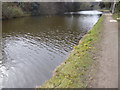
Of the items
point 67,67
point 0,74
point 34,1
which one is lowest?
point 0,74

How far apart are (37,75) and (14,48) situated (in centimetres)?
517

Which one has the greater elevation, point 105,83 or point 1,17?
point 1,17

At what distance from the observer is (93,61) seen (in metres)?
7.34

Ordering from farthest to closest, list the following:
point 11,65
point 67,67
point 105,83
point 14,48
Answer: point 14,48 → point 11,65 → point 67,67 → point 105,83

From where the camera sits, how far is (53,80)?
228 inches

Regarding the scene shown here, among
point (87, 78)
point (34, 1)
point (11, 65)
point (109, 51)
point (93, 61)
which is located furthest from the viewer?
point (34, 1)

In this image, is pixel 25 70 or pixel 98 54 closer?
pixel 25 70

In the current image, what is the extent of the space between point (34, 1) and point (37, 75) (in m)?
37.2

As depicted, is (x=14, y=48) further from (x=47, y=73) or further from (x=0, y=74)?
(x=47, y=73)

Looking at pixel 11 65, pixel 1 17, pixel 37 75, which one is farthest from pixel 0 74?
pixel 1 17

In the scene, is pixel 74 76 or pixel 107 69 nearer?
pixel 74 76

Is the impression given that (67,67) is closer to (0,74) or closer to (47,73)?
(47,73)

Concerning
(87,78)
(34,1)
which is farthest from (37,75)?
(34,1)

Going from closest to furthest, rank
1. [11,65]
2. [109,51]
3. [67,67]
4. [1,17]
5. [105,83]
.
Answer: [105,83] < [67,67] < [11,65] < [109,51] < [1,17]
